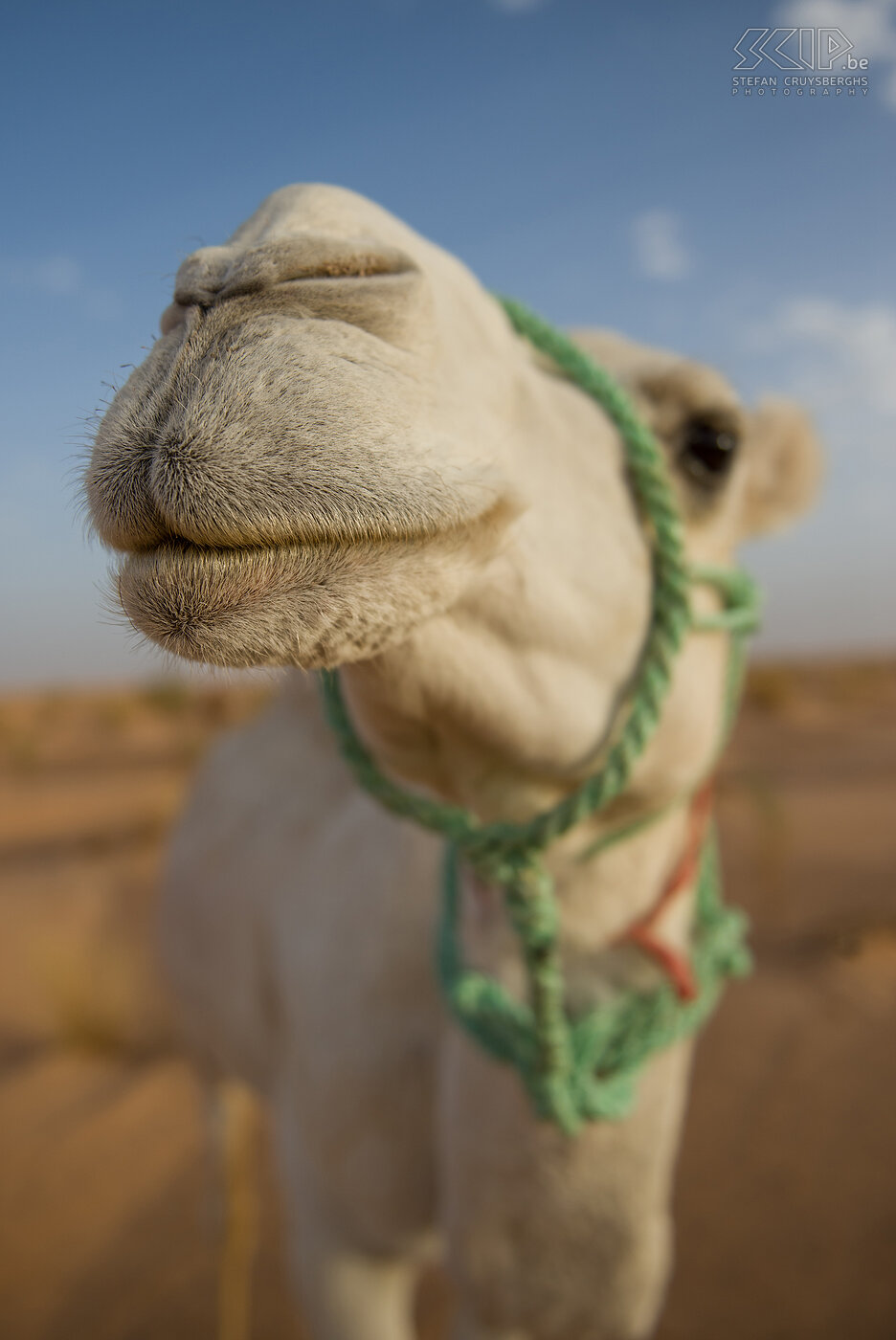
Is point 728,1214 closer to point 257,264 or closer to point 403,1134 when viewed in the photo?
point 403,1134

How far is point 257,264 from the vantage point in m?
0.76

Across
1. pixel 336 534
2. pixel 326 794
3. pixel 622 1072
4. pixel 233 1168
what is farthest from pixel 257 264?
pixel 233 1168

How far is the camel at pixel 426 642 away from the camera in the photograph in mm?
750

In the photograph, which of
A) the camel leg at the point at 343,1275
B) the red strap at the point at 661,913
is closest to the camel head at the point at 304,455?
the red strap at the point at 661,913

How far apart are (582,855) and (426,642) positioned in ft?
1.71

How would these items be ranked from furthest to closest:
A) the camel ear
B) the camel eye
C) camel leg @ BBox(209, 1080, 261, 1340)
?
camel leg @ BBox(209, 1080, 261, 1340) < the camel ear < the camel eye

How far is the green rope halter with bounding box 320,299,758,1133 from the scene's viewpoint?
1.15 meters

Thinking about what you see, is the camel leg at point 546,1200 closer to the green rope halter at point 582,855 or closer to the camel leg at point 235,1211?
the green rope halter at point 582,855

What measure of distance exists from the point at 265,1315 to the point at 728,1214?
177cm

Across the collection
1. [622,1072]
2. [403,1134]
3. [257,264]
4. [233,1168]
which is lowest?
[233,1168]

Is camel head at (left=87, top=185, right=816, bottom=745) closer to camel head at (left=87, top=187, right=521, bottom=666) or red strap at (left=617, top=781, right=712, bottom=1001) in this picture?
camel head at (left=87, top=187, right=521, bottom=666)

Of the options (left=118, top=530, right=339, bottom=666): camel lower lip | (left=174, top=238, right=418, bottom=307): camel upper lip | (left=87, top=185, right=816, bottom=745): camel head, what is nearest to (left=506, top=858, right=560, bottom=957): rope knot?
(left=87, top=185, right=816, bottom=745): camel head

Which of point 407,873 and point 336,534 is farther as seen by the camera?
point 407,873

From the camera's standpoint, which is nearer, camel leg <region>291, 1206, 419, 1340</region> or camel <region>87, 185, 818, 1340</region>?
camel <region>87, 185, 818, 1340</region>
